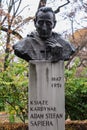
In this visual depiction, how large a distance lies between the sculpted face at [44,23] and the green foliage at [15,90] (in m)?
5.13

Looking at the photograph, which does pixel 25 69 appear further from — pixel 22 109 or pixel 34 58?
pixel 34 58

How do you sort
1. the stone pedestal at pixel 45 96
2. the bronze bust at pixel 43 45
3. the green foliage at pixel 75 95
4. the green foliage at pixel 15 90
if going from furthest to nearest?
the green foliage at pixel 75 95 < the green foliage at pixel 15 90 < the bronze bust at pixel 43 45 < the stone pedestal at pixel 45 96

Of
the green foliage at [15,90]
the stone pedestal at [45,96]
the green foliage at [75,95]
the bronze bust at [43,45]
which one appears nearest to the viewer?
the stone pedestal at [45,96]

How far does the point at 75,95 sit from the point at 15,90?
2.24 metres

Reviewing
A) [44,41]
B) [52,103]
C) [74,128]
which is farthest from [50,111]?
[74,128]

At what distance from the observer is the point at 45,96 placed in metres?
7.11

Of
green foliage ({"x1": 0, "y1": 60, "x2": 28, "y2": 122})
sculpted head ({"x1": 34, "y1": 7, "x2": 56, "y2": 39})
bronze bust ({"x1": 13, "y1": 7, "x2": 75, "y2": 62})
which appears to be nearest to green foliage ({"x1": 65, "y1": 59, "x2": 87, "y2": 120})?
green foliage ({"x1": 0, "y1": 60, "x2": 28, "y2": 122})

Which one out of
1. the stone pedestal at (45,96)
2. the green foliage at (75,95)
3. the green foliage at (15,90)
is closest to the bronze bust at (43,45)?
the stone pedestal at (45,96)

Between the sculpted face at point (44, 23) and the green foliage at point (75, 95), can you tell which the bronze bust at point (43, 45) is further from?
the green foliage at point (75, 95)

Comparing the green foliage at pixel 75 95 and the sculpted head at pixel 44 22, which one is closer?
the sculpted head at pixel 44 22

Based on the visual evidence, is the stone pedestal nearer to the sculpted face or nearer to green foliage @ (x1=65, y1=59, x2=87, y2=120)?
the sculpted face

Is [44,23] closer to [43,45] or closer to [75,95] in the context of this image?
[43,45]

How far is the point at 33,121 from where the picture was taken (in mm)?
7141

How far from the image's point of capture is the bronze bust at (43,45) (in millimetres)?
7242
